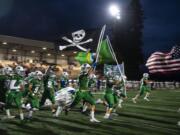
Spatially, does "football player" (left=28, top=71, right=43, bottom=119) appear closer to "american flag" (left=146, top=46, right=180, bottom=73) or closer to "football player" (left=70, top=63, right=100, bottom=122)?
"football player" (left=70, top=63, right=100, bottom=122)

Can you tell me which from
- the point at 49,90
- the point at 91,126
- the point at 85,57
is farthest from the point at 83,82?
the point at 85,57

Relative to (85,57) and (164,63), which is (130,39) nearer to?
(85,57)

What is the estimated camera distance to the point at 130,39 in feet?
256

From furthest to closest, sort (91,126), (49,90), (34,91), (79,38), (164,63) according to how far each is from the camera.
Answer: (79,38), (164,63), (49,90), (34,91), (91,126)

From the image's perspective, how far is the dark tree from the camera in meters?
72.1

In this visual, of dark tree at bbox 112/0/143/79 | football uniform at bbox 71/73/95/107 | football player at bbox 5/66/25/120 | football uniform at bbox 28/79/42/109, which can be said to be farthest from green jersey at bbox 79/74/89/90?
dark tree at bbox 112/0/143/79

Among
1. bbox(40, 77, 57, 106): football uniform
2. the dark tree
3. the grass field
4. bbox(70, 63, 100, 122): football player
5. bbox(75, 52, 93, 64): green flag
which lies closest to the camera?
the grass field

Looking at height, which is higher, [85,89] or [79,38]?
[79,38]

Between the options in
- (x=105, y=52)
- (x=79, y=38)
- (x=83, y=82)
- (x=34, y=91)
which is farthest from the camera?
(x=79, y=38)

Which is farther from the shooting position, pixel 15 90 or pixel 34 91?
pixel 34 91

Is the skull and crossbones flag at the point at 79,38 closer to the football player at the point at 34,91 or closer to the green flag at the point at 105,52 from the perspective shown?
the green flag at the point at 105,52

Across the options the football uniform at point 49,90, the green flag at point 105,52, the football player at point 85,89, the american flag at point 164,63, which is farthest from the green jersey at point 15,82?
the green flag at point 105,52

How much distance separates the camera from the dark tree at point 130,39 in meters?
72.1

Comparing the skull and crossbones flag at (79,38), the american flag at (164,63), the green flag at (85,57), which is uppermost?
the skull and crossbones flag at (79,38)
